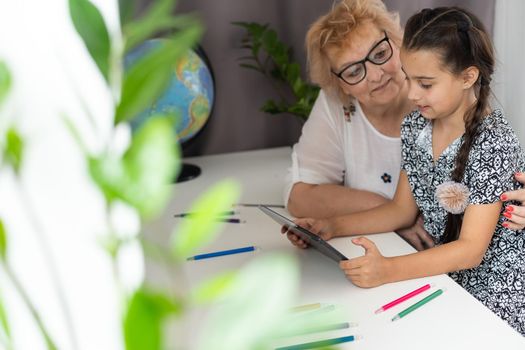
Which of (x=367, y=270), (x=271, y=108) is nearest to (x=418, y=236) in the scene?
(x=367, y=270)

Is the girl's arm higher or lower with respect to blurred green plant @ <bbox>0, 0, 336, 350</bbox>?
lower

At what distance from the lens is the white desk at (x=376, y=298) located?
922 mm

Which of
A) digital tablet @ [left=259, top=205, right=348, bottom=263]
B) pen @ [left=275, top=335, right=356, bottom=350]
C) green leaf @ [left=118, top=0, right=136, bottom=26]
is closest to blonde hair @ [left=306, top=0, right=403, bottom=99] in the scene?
digital tablet @ [left=259, top=205, right=348, bottom=263]

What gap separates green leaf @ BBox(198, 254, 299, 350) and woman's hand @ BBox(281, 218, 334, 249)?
1.02 meters

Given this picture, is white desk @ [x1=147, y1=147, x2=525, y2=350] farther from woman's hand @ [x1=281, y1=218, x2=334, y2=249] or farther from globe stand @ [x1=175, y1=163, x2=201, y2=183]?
globe stand @ [x1=175, y1=163, x2=201, y2=183]

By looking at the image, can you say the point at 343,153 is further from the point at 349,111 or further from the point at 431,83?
the point at 431,83

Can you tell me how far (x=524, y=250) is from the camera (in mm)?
1298

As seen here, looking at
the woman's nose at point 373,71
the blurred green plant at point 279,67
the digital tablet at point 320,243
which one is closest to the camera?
the digital tablet at point 320,243

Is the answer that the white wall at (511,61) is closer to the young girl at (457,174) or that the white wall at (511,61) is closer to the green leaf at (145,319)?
the young girl at (457,174)

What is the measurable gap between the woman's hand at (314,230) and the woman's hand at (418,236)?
0.15m

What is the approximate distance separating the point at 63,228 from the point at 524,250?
1.02 m

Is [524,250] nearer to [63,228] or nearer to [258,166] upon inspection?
[258,166]

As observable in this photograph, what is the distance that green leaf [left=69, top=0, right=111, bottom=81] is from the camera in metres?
0.33

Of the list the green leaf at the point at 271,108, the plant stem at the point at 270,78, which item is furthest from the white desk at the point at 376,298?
the plant stem at the point at 270,78
